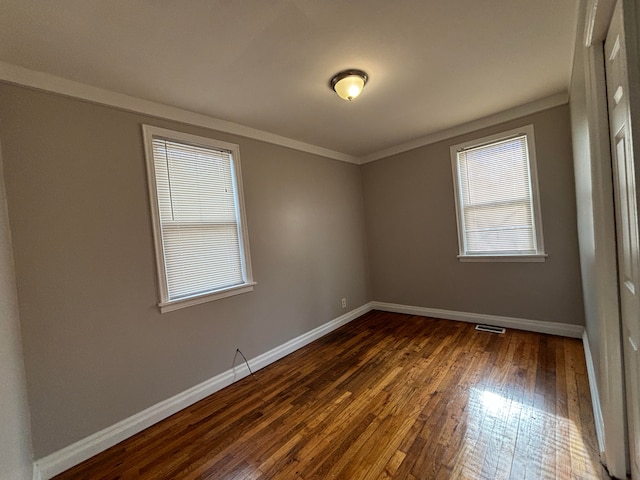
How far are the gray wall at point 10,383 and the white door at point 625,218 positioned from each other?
2.53m

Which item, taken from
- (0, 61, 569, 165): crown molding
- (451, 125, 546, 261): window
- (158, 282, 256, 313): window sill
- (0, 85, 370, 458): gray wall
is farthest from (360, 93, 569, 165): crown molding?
(158, 282, 256, 313): window sill

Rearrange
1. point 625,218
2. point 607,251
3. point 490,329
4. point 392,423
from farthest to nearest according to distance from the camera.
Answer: point 490,329
point 392,423
point 607,251
point 625,218

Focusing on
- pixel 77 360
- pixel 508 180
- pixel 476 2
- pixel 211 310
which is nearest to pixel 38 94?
pixel 77 360

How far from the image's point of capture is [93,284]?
1.86 meters

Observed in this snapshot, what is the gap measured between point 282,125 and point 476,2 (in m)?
1.89

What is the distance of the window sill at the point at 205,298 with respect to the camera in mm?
2177

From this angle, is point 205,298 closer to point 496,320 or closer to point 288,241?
point 288,241

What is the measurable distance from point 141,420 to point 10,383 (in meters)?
0.98

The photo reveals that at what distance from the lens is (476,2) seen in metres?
1.45

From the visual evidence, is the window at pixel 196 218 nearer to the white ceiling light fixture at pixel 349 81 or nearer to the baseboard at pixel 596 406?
the white ceiling light fixture at pixel 349 81

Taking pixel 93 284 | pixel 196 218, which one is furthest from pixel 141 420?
pixel 196 218

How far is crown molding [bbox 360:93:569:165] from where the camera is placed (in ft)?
9.10

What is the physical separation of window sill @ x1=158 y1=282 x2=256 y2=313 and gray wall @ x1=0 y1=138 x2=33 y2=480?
795 mm

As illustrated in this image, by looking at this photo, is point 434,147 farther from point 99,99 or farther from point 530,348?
point 99,99
